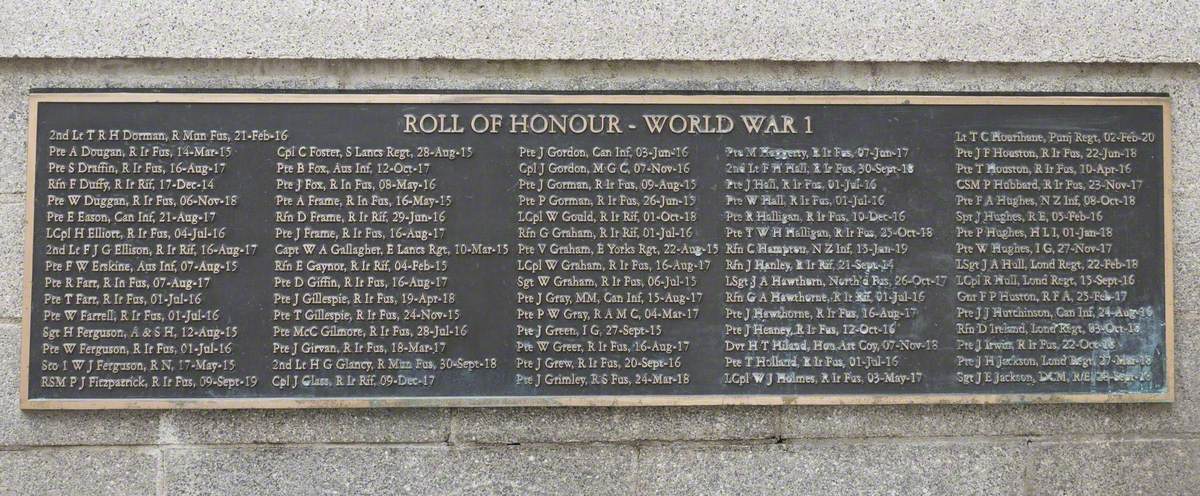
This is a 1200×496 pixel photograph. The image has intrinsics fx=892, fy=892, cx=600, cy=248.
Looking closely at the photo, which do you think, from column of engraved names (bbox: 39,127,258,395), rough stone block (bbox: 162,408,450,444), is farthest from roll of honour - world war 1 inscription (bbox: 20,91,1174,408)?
rough stone block (bbox: 162,408,450,444)

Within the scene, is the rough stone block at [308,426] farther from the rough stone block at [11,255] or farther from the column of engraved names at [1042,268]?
the column of engraved names at [1042,268]

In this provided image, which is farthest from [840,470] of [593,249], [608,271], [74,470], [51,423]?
[51,423]

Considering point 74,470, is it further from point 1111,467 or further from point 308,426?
point 1111,467

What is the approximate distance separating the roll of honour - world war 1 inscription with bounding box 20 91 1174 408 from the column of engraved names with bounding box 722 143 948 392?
0.04ft

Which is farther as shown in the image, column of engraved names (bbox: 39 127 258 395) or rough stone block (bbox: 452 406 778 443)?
rough stone block (bbox: 452 406 778 443)

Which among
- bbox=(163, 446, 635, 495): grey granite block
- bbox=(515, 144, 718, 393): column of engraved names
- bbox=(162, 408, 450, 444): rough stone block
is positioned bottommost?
bbox=(163, 446, 635, 495): grey granite block

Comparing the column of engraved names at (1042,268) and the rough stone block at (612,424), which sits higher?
the column of engraved names at (1042,268)

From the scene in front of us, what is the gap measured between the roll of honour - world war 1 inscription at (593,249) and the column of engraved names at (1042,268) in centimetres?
1

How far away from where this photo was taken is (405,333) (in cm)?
445

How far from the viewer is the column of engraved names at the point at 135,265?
4.38m

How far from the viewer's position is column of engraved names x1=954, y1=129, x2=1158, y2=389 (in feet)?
14.9

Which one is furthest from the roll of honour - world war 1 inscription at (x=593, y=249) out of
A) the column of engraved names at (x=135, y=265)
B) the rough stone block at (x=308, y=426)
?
the rough stone block at (x=308, y=426)

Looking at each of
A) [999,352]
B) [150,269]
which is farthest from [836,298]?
[150,269]

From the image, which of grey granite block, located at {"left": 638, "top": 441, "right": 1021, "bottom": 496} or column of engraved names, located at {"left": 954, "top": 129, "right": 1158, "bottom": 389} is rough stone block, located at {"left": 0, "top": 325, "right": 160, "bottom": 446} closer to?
grey granite block, located at {"left": 638, "top": 441, "right": 1021, "bottom": 496}
